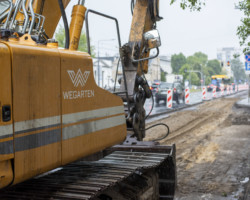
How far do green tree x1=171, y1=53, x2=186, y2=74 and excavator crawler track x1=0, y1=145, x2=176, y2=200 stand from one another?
139914 mm

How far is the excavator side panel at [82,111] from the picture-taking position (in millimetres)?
3023

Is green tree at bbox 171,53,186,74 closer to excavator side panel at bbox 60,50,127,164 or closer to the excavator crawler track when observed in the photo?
the excavator crawler track

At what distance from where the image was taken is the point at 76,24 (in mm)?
3754

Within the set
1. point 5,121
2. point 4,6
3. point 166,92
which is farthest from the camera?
point 166,92

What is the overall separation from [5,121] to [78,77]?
90cm

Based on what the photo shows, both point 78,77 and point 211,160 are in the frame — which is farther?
point 211,160

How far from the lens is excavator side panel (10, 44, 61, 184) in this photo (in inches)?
101

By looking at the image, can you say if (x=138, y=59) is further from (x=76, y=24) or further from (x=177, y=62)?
(x=177, y=62)

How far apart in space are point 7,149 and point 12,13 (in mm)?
1761

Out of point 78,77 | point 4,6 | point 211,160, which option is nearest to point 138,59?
point 4,6

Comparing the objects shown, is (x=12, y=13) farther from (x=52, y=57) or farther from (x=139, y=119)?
(x=139, y=119)

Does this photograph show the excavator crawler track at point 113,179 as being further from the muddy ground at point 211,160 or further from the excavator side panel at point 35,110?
the muddy ground at point 211,160

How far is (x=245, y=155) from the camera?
880 cm

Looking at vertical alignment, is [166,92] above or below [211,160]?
above
